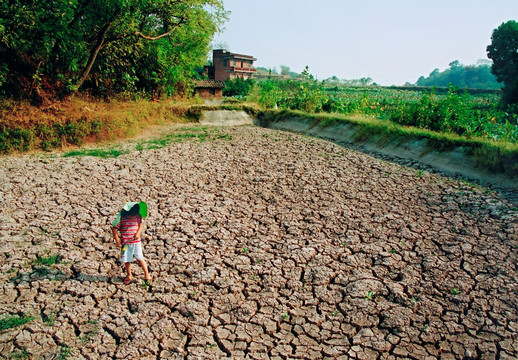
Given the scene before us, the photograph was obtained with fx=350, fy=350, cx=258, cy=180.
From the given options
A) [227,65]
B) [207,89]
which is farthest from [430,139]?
[227,65]

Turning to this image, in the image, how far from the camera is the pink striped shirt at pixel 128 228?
15.0ft

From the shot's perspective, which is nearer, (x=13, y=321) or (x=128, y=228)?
(x=13, y=321)

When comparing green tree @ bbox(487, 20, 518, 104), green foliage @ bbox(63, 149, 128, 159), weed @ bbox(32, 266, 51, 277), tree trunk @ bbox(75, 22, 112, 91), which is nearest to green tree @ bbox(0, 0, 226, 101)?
tree trunk @ bbox(75, 22, 112, 91)

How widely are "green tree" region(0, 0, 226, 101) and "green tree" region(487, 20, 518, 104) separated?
2758 centimetres

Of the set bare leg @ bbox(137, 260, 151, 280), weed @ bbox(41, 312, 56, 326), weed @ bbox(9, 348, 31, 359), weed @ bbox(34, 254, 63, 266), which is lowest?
weed @ bbox(9, 348, 31, 359)

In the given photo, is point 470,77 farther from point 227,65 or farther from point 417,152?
point 417,152

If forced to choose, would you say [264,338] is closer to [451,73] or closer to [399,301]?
[399,301]

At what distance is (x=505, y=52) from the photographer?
31375 mm

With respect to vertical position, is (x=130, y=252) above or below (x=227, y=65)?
below

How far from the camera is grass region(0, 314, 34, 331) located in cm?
384

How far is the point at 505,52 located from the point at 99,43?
3450 centimetres

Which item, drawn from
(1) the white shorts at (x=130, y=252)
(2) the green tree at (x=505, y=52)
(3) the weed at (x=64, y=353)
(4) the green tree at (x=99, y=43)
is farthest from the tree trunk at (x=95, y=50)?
(2) the green tree at (x=505, y=52)

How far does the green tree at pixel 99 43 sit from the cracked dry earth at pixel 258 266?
3619 millimetres

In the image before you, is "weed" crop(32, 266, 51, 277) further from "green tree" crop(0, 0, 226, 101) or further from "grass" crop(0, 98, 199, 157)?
"green tree" crop(0, 0, 226, 101)
